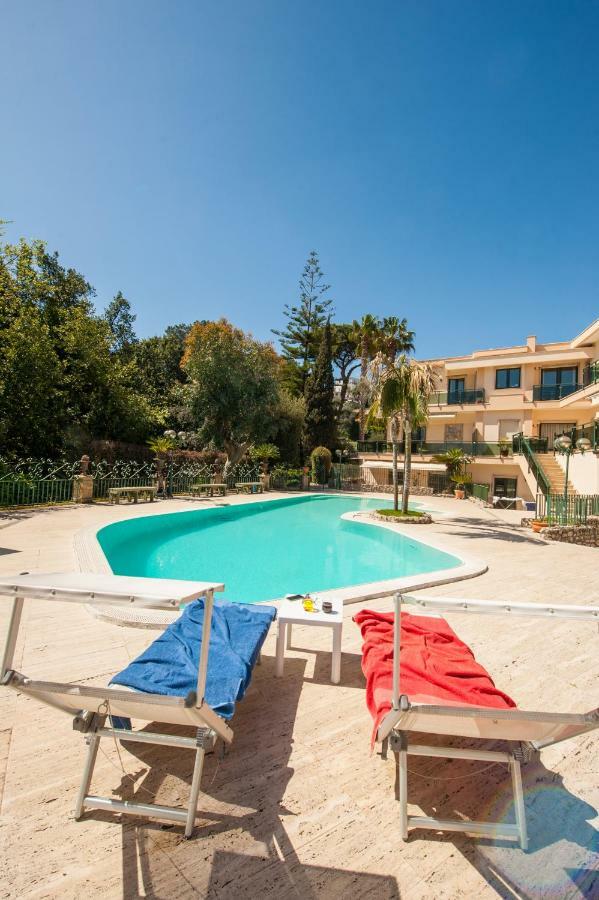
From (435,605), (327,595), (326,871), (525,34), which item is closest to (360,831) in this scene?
(326,871)

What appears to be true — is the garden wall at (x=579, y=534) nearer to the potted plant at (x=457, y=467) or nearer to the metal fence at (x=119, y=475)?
the potted plant at (x=457, y=467)

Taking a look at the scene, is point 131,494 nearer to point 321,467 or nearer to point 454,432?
point 321,467

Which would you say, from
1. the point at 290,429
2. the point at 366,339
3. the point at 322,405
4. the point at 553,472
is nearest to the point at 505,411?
the point at 553,472

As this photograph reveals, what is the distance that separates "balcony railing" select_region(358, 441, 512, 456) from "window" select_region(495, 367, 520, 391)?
13.2ft

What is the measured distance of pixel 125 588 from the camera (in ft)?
6.11

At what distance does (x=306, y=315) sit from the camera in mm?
36781

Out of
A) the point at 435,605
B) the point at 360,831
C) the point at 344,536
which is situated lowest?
the point at 344,536

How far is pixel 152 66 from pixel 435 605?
12.8 m

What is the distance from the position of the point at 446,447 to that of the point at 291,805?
2697 centimetres

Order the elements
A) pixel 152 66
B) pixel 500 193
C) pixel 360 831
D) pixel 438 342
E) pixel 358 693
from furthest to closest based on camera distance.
Result: 1. pixel 438 342
2. pixel 500 193
3. pixel 152 66
4. pixel 358 693
5. pixel 360 831

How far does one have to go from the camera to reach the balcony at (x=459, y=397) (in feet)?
89.2

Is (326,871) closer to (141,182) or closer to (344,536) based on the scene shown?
(344,536)

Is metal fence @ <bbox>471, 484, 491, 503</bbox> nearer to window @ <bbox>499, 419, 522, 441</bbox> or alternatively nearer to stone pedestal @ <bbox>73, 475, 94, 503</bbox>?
window @ <bbox>499, 419, 522, 441</bbox>

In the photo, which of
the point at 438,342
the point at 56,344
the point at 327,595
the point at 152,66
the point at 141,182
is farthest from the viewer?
the point at 438,342
